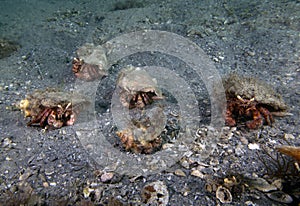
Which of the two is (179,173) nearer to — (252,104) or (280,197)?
(280,197)

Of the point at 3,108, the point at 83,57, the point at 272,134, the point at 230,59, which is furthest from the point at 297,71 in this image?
the point at 3,108

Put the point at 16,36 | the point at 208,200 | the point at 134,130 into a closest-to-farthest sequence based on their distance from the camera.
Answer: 1. the point at 208,200
2. the point at 134,130
3. the point at 16,36

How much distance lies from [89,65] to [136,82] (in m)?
1.72

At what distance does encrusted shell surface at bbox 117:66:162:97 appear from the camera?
15.1ft

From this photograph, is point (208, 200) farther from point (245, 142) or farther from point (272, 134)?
point (272, 134)

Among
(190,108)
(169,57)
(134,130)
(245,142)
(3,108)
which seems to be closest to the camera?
(134,130)

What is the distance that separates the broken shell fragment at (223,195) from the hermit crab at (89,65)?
3.88m

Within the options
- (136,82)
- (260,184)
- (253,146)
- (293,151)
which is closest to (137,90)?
(136,82)

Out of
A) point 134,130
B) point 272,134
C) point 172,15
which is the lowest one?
point 272,134

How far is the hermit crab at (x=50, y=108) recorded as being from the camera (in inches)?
171

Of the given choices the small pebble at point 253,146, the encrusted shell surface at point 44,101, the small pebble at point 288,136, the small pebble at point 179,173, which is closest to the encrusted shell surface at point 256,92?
the small pebble at point 288,136

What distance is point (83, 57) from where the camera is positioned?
5883 mm

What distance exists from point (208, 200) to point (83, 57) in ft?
14.3

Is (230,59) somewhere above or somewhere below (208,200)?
above
